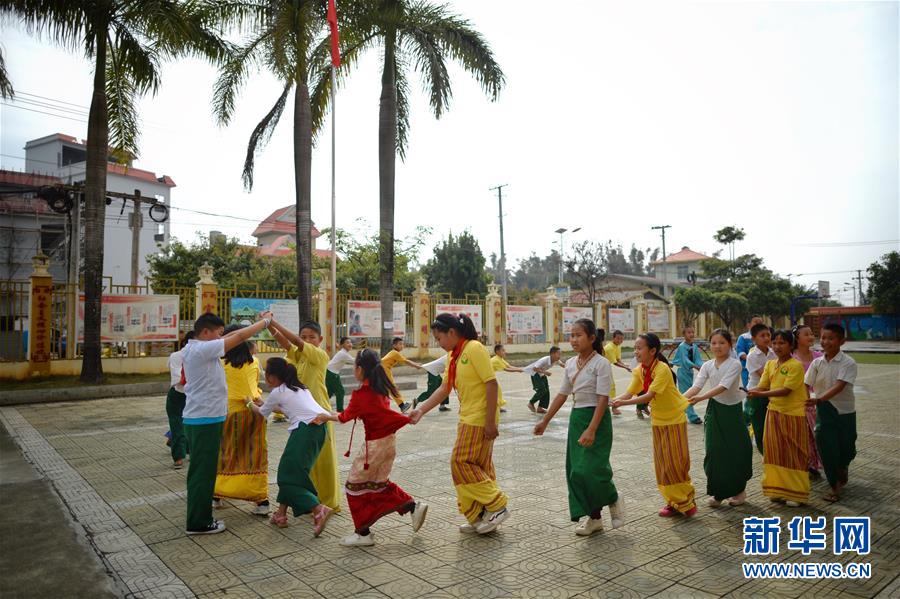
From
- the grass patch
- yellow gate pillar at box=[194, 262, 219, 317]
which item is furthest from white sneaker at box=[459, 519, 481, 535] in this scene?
yellow gate pillar at box=[194, 262, 219, 317]

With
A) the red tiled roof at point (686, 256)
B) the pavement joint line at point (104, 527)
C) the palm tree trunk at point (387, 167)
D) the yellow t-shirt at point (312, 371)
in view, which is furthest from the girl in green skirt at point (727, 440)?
the red tiled roof at point (686, 256)

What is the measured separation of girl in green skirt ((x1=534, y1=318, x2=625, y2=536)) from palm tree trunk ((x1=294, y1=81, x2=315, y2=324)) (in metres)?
10.7

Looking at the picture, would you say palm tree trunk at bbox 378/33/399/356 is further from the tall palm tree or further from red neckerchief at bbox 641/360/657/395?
red neckerchief at bbox 641/360/657/395

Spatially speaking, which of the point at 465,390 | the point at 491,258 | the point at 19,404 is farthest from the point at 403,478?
the point at 491,258

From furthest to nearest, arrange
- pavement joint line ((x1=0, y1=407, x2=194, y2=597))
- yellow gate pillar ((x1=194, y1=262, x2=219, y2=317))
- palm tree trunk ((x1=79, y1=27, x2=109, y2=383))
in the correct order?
yellow gate pillar ((x1=194, y1=262, x2=219, y2=317)), palm tree trunk ((x1=79, y1=27, x2=109, y2=383)), pavement joint line ((x1=0, y1=407, x2=194, y2=597))

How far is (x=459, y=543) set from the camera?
413cm

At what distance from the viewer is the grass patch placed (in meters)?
12.5

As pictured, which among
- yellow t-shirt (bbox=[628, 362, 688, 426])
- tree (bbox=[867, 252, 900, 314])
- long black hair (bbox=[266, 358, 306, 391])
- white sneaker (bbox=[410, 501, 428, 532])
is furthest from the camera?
tree (bbox=[867, 252, 900, 314])

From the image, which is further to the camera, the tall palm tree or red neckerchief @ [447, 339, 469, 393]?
the tall palm tree

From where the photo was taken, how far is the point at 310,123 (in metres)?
14.5

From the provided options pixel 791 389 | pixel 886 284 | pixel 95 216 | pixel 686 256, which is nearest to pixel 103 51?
pixel 95 216

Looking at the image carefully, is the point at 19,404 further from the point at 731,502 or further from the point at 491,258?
the point at 491,258

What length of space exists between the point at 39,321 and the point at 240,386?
1126 cm

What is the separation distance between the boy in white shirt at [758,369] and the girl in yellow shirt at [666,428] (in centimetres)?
151
